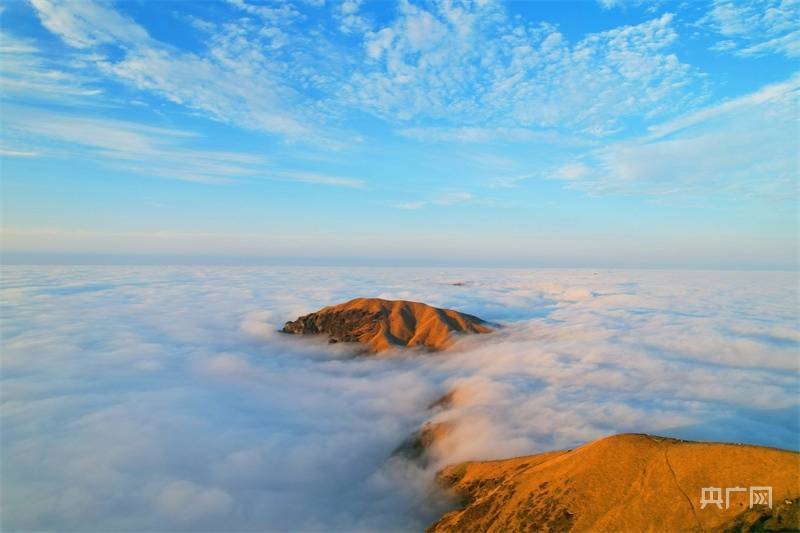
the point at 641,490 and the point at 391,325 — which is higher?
the point at 641,490

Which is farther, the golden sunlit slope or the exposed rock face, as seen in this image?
the exposed rock face

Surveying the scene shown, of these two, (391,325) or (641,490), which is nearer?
(641,490)

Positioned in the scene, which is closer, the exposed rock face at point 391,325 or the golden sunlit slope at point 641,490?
the golden sunlit slope at point 641,490

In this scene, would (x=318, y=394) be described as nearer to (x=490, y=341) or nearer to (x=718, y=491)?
(x=490, y=341)
